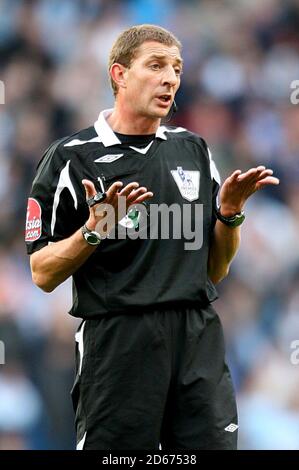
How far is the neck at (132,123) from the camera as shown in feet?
12.8

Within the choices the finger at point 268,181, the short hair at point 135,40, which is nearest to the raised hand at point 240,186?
the finger at point 268,181

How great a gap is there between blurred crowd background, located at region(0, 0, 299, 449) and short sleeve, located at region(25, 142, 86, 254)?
9.26ft

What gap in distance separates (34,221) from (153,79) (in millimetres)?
687

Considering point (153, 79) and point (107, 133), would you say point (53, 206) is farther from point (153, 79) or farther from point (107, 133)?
point (153, 79)

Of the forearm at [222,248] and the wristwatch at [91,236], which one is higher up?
the wristwatch at [91,236]

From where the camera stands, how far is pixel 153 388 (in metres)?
3.68

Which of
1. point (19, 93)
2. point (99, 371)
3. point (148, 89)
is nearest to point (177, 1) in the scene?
point (19, 93)

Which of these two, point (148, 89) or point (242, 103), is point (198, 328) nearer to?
point (148, 89)

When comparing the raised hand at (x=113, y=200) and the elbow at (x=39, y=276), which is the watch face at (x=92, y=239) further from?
the elbow at (x=39, y=276)

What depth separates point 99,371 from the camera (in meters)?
3.73
